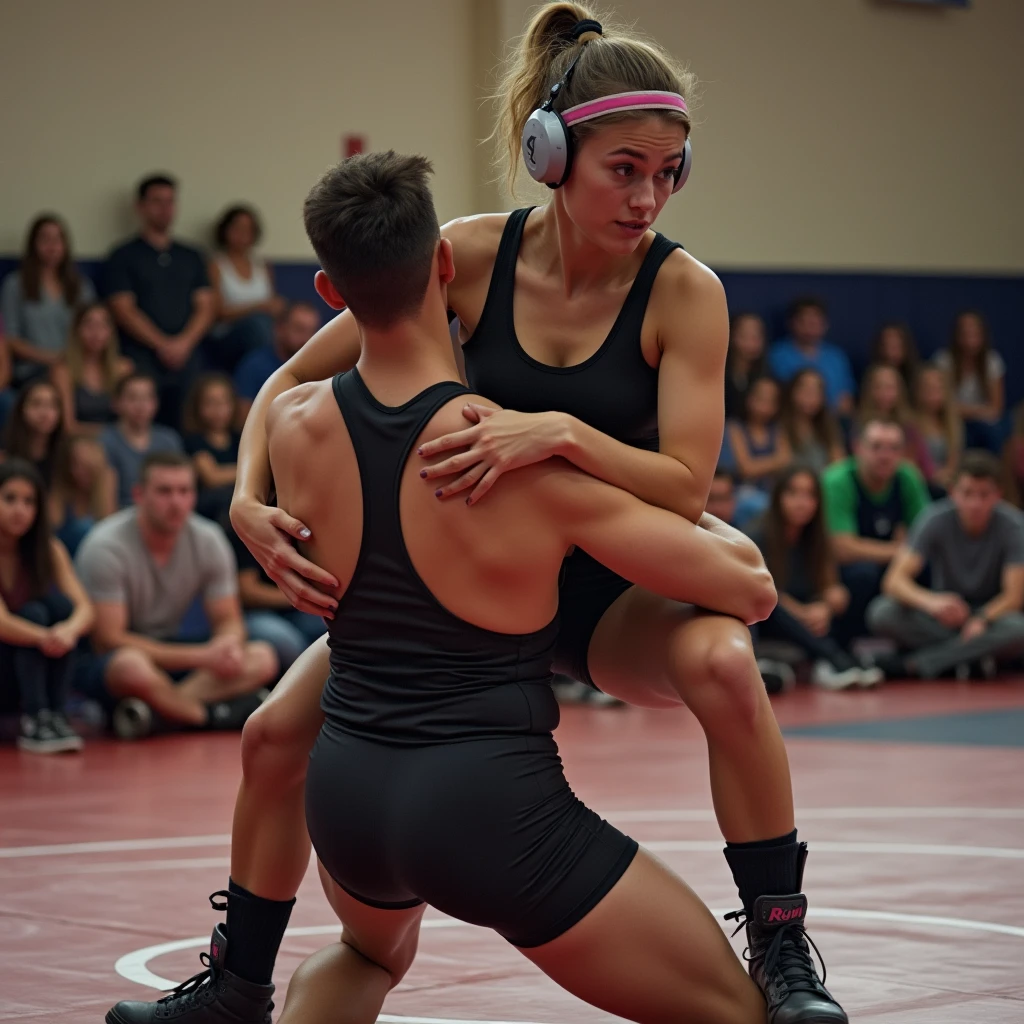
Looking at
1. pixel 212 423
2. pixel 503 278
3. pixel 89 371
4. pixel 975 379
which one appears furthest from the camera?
pixel 975 379

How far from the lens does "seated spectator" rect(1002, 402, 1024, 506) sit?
37.8 ft

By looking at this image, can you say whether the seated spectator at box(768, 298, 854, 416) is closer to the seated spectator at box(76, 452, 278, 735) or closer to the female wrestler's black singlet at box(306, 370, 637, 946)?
the seated spectator at box(76, 452, 278, 735)

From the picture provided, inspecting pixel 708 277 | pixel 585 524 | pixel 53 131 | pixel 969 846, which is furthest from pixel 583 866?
pixel 53 131

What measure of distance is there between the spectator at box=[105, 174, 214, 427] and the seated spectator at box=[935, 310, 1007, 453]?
548 centimetres

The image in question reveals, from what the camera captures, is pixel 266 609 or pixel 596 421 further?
pixel 266 609

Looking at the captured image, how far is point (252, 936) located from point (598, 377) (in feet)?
3.61

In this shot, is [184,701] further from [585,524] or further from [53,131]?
[585,524]

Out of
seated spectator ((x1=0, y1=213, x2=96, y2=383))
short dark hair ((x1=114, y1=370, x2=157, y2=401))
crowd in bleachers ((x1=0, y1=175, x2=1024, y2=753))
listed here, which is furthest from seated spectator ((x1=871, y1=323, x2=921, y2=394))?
seated spectator ((x1=0, y1=213, x2=96, y2=383))

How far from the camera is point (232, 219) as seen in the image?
34.7 feet

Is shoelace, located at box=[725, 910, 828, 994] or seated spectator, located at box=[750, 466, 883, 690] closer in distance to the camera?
shoelace, located at box=[725, 910, 828, 994]

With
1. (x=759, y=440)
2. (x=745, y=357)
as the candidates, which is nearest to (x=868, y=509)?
(x=759, y=440)

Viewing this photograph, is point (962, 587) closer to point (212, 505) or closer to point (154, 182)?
point (212, 505)

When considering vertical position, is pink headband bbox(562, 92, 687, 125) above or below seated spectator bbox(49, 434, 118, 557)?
above

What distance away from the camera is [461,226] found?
3320mm
